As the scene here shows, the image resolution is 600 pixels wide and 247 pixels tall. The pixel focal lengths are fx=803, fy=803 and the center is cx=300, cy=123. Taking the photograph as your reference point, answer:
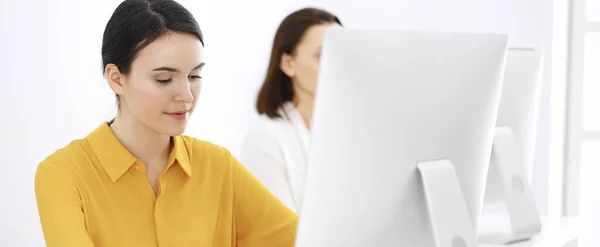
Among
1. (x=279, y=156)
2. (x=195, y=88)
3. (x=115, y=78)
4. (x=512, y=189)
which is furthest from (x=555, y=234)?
(x=115, y=78)

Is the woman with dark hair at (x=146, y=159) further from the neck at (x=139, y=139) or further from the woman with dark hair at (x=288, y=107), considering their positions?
the woman with dark hair at (x=288, y=107)

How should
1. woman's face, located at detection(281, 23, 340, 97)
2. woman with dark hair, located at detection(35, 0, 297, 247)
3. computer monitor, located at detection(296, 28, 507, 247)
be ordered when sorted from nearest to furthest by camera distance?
computer monitor, located at detection(296, 28, 507, 247) < woman with dark hair, located at detection(35, 0, 297, 247) < woman's face, located at detection(281, 23, 340, 97)

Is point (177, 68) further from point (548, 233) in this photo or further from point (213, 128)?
point (213, 128)

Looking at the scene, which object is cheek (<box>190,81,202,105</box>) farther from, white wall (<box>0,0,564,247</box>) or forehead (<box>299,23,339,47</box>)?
forehead (<box>299,23,339,47</box>)

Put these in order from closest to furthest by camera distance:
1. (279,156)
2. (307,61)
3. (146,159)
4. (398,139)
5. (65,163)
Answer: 1. (398,139)
2. (65,163)
3. (146,159)
4. (279,156)
5. (307,61)

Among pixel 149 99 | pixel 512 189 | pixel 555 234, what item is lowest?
pixel 555 234

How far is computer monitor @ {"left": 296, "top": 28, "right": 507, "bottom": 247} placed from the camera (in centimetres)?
120

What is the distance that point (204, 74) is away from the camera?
342cm

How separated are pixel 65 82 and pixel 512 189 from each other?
147 cm

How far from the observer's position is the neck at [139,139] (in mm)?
1535

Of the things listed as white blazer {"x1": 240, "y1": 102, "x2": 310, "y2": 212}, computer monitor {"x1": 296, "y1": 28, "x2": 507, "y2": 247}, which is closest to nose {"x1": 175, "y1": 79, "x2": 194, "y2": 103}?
computer monitor {"x1": 296, "y1": 28, "x2": 507, "y2": 247}

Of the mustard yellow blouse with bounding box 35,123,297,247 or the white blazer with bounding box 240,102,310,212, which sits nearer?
the mustard yellow blouse with bounding box 35,123,297,247

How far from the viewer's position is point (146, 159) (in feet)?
5.10

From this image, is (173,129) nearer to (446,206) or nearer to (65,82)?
(446,206)
